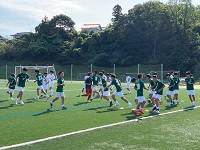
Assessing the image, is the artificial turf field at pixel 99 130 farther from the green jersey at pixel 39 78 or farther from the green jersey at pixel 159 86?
the green jersey at pixel 39 78

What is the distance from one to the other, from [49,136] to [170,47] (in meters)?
54.4

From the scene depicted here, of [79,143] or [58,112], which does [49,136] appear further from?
[58,112]

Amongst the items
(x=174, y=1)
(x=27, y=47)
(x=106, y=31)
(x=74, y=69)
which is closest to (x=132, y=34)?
(x=106, y=31)

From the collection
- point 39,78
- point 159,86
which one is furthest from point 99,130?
point 39,78

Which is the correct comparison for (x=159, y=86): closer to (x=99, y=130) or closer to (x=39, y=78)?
(x=99, y=130)

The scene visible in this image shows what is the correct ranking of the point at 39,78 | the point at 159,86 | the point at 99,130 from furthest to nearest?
the point at 39,78 < the point at 159,86 < the point at 99,130

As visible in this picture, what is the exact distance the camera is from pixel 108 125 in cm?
1029

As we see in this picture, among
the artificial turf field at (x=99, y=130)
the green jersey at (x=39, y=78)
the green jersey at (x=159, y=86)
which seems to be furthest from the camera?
the green jersey at (x=39, y=78)

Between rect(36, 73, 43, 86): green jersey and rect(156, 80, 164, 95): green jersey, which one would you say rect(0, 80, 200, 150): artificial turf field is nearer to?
rect(156, 80, 164, 95): green jersey

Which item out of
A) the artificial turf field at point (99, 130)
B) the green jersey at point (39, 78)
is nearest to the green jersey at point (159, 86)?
the artificial turf field at point (99, 130)

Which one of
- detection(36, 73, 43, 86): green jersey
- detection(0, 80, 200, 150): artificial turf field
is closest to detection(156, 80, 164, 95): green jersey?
detection(0, 80, 200, 150): artificial turf field

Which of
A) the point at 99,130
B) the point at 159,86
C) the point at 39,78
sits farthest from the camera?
the point at 39,78

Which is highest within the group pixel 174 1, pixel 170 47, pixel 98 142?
pixel 174 1

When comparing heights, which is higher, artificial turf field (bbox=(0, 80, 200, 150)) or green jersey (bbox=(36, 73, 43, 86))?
green jersey (bbox=(36, 73, 43, 86))
